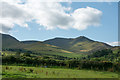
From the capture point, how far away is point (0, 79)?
17469 mm

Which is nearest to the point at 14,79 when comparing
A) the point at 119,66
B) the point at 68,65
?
the point at 68,65

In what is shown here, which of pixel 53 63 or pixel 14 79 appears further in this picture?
pixel 53 63

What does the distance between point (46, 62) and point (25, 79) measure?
32119mm

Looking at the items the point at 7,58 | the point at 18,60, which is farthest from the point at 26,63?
the point at 7,58

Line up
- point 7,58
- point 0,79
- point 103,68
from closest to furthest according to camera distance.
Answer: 1. point 0,79
2. point 103,68
3. point 7,58

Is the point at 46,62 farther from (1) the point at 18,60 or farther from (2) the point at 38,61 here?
(1) the point at 18,60

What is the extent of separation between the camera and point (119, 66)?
46594 mm

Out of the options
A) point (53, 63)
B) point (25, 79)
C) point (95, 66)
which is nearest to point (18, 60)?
point (53, 63)

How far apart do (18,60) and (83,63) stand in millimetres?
20975

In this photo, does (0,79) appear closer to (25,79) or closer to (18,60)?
(25,79)

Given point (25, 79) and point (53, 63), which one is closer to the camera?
point (25, 79)

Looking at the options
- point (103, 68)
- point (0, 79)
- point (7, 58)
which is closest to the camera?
point (0, 79)

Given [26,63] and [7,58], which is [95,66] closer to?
[26,63]

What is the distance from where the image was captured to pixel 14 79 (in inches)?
704
